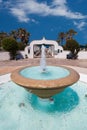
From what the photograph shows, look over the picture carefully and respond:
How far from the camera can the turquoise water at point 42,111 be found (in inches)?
Result: 151

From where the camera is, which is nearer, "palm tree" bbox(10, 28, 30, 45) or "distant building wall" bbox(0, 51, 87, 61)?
"distant building wall" bbox(0, 51, 87, 61)

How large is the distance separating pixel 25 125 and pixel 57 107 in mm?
1315

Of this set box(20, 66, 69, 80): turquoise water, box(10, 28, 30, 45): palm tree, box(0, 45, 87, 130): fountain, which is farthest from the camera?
box(10, 28, 30, 45): palm tree

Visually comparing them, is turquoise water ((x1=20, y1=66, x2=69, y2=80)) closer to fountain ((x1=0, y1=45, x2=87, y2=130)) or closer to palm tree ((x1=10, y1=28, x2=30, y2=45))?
fountain ((x1=0, y1=45, x2=87, y2=130))

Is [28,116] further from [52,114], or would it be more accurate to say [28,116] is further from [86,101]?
[86,101]

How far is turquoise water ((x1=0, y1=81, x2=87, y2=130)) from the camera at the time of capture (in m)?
3.83

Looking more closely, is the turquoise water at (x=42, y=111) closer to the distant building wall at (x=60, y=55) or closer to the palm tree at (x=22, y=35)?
the distant building wall at (x=60, y=55)

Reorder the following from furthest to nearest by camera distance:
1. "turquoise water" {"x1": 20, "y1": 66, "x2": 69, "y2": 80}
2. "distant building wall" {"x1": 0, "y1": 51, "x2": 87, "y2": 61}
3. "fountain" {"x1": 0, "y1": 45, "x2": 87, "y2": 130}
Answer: "distant building wall" {"x1": 0, "y1": 51, "x2": 87, "y2": 61} → "turquoise water" {"x1": 20, "y1": 66, "x2": 69, "y2": 80} → "fountain" {"x1": 0, "y1": 45, "x2": 87, "y2": 130}

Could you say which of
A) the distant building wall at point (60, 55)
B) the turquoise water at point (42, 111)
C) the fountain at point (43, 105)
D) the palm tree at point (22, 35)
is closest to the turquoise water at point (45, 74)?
the fountain at point (43, 105)

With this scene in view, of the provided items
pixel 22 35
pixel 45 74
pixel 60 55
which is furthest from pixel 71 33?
pixel 45 74

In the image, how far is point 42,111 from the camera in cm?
453

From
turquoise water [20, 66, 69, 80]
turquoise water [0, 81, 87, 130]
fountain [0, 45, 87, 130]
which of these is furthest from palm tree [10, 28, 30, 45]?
turquoise water [20, 66, 69, 80]

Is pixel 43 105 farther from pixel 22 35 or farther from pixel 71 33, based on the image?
pixel 71 33

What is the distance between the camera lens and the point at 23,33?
46.5m
